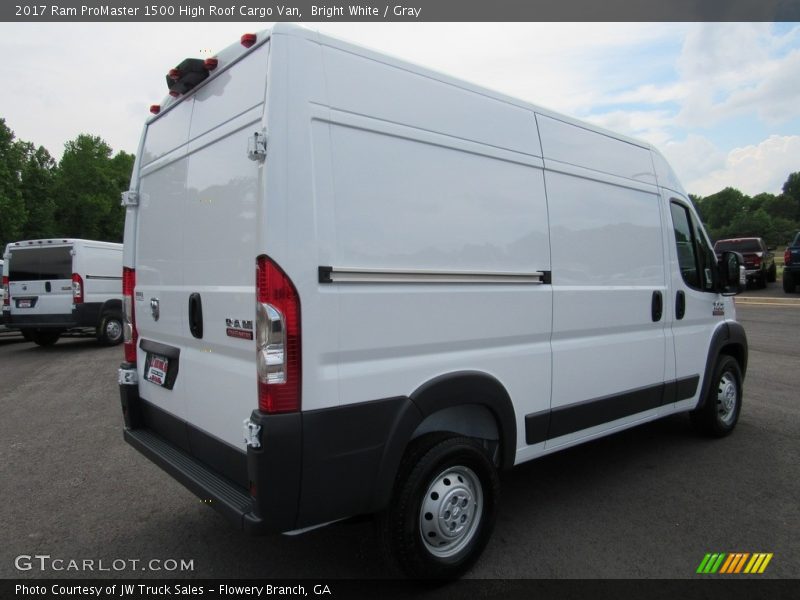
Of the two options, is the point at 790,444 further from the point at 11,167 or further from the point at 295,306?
the point at 11,167

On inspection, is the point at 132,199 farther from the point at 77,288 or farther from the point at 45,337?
the point at 45,337

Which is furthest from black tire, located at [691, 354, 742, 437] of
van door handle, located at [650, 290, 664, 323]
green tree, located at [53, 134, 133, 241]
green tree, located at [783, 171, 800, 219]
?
green tree, located at [783, 171, 800, 219]

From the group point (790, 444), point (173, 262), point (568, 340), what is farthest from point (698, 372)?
point (173, 262)

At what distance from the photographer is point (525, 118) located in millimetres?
3340

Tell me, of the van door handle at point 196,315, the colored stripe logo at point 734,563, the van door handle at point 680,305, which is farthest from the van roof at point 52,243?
the colored stripe logo at point 734,563

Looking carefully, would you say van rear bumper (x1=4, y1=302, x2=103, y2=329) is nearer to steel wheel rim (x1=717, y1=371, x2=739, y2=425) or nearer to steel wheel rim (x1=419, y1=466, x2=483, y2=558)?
steel wheel rim (x1=419, y1=466, x2=483, y2=558)

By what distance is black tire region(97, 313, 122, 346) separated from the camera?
11.6 m

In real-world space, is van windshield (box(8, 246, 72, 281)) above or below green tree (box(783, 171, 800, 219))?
below

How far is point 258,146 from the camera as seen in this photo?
90.7 inches

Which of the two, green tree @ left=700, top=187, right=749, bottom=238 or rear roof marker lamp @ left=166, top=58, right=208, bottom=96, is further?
Result: green tree @ left=700, top=187, right=749, bottom=238

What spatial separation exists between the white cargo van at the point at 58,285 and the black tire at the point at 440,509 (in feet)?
34.6

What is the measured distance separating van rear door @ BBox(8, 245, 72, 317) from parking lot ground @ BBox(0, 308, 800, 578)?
6088 mm

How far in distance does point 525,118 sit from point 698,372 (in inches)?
110

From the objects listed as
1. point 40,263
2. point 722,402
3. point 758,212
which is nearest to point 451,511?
point 722,402
